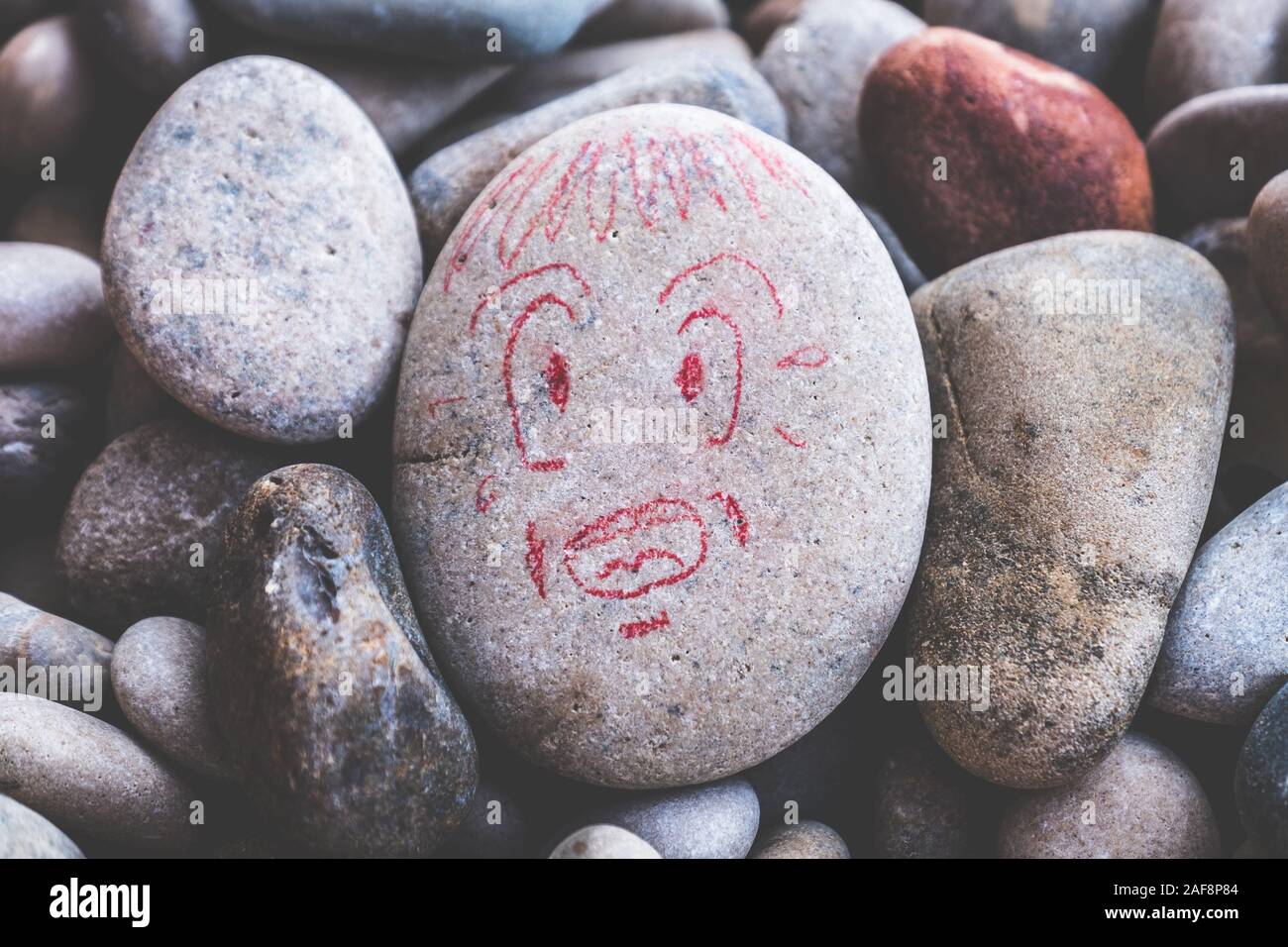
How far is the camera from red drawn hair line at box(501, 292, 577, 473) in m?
2.26

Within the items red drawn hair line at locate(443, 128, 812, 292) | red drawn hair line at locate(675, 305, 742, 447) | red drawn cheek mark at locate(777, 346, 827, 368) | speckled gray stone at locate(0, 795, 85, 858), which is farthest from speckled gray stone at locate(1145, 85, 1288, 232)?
speckled gray stone at locate(0, 795, 85, 858)

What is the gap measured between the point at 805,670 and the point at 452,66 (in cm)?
181

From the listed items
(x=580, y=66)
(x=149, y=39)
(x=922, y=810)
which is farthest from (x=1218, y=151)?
(x=149, y=39)

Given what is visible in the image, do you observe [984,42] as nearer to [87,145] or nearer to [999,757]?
[999,757]

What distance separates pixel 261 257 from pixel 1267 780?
2.24m

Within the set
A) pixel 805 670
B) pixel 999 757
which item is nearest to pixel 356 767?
pixel 805 670

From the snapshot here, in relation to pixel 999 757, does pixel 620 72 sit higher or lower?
higher

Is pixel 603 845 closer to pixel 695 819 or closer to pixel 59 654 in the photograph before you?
pixel 695 819

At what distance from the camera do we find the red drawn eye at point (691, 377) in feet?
7.41

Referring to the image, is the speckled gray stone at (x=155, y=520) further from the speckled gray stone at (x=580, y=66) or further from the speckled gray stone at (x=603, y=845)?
the speckled gray stone at (x=580, y=66)

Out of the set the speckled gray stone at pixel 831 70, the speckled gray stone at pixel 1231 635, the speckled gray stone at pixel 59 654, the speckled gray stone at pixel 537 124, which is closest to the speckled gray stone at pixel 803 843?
the speckled gray stone at pixel 1231 635

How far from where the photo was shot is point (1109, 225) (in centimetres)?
286

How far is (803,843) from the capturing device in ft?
7.31
